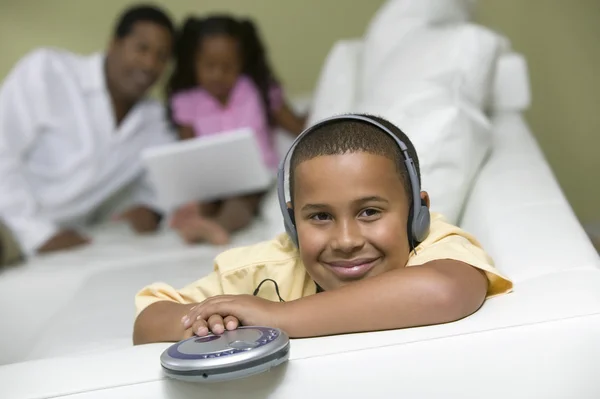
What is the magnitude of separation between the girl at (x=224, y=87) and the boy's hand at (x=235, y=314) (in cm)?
→ 124

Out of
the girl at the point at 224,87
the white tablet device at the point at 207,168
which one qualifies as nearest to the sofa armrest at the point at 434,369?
the white tablet device at the point at 207,168

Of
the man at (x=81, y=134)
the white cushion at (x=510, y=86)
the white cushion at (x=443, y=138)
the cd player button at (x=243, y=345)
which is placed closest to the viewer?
the cd player button at (x=243, y=345)

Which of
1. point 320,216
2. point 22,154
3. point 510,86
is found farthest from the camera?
point 22,154

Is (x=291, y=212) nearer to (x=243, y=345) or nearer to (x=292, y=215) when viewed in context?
(x=292, y=215)

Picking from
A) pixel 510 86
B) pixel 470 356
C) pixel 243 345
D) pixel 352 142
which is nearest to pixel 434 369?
pixel 470 356

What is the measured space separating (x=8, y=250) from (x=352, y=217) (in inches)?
42.8

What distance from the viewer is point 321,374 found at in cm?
73

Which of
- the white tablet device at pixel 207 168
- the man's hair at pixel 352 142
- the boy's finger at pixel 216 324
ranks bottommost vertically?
the white tablet device at pixel 207 168

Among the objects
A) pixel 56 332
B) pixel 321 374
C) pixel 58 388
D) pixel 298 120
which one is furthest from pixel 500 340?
pixel 298 120

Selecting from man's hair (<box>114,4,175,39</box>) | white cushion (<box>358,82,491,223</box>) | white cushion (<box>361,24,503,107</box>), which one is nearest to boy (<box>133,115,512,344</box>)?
white cushion (<box>358,82,491,223</box>)

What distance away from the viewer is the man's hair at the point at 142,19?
2.07 meters

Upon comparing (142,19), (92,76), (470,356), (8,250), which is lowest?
(8,250)

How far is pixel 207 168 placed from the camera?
183 centimetres

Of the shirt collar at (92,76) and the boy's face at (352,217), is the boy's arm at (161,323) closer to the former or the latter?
the boy's face at (352,217)
